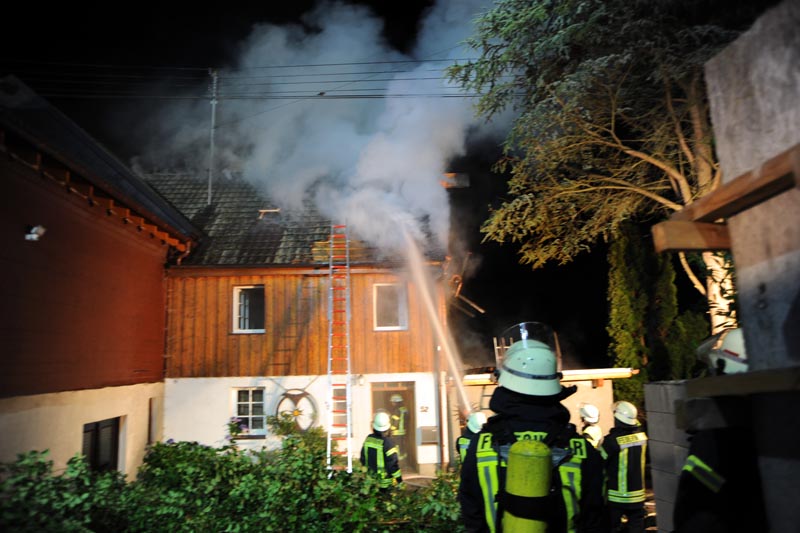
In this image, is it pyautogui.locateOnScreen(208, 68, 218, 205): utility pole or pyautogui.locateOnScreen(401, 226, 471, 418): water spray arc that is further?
pyautogui.locateOnScreen(208, 68, 218, 205): utility pole

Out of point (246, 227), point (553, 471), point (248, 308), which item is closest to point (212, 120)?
point (246, 227)

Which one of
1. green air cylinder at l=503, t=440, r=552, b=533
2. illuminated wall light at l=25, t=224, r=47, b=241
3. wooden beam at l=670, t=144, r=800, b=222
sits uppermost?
illuminated wall light at l=25, t=224, r=47, b=241

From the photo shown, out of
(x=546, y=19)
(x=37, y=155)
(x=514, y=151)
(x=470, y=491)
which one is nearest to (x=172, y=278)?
(x=37, y=155)

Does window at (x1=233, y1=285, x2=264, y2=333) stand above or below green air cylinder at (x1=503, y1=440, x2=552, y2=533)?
above

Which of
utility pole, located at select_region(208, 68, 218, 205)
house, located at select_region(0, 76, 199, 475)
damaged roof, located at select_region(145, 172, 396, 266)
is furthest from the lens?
utility pole, located at select_region(208, 68, 218, 205)

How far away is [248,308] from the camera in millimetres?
13398

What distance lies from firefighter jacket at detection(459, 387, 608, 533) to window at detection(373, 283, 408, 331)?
10402 millimetres

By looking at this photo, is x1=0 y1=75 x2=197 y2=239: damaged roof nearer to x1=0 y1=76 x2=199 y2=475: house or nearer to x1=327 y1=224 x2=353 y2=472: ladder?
x1=0 y1=76 x2=199 y2=475: house

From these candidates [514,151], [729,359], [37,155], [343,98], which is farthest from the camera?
[343,98]

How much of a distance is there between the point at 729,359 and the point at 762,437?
0.75 m

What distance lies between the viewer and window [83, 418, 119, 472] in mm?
9734

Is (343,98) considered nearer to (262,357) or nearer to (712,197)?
(262,357)

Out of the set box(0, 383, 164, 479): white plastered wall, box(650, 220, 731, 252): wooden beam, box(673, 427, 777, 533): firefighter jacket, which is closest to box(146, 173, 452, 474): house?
box(0, 383, 164, 479): white plastered wall

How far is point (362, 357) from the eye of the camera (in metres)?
→ 12.8
